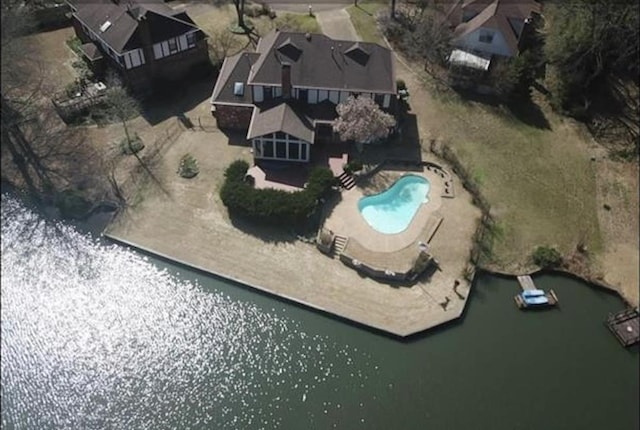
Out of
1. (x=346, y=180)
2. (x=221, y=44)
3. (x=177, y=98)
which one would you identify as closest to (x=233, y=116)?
(x=177, y=98)

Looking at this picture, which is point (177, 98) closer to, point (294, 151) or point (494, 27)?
point (294, 151)

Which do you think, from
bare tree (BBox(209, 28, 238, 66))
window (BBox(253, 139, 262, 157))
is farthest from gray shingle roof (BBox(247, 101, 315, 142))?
bare tree (BBox(209, 28, 238, 66))

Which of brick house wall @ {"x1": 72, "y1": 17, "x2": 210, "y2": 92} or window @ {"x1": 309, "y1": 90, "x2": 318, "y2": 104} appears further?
brick house wall @ {"x1": 72, "y1": 17, "x2": 210, "y2": 92}

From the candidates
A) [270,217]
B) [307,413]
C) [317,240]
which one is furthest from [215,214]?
[307,413]

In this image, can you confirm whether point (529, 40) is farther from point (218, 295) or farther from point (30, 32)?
point (30, 32)

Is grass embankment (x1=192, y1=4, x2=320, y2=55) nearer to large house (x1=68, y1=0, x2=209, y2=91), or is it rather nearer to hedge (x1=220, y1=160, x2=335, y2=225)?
large house (x1=68, y1=0, x2=209, y2=91)
